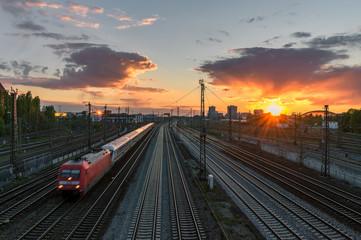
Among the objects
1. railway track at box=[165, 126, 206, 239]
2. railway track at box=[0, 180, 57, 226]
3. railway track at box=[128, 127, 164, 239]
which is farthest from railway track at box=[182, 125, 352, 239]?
railway track at box=[0, 180, 57, 226]

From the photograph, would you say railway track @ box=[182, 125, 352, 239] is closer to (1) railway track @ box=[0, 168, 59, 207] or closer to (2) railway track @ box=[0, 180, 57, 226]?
(2) railway track @ box=[0, 180, 57, 226]

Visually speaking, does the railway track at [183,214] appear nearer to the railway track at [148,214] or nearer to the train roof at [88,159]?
the railway track at [148,214]

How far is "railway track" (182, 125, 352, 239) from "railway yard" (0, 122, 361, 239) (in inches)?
2.4

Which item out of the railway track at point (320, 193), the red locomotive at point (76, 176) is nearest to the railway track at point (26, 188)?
the red locomotive at point (76, 176)

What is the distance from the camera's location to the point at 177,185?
73.5 feet

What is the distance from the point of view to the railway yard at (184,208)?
13281 millimetres

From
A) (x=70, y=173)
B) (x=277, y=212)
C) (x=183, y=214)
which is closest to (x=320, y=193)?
(x=277, y=212)

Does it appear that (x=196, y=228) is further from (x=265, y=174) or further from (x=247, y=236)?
(x=265, y=174)

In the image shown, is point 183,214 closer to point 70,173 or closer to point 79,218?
point 79,218

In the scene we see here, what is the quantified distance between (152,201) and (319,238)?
11753 mm

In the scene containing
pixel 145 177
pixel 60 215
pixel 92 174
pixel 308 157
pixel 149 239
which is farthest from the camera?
pixel 308 157

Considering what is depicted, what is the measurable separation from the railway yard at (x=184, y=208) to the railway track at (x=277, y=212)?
2.4 inches

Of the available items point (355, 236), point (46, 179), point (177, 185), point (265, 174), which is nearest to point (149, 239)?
point (177, 185)

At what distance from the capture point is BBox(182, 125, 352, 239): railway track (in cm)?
1342
